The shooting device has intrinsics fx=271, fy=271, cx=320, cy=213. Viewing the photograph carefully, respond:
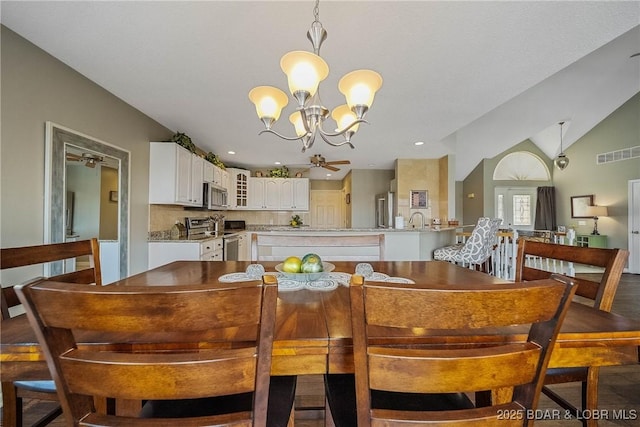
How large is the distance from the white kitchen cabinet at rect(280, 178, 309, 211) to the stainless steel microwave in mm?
1461

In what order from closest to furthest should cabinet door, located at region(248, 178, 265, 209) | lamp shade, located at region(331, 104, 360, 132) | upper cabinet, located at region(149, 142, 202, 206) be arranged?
lamp shade, located at region(331, 104, 360, 132) → upper cabinet, located at region(149, 142, 202, 206) → cabinet door, located at region(248, 178, 265, 209)

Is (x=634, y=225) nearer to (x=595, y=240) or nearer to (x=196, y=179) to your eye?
(x=595, y=240)

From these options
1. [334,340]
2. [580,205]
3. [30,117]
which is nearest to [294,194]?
[30,117]

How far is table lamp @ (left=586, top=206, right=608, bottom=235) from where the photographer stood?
20.3ft

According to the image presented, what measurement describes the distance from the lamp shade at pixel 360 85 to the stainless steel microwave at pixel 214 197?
11.1 ft

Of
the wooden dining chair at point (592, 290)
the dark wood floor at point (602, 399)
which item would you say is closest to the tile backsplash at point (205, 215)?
the dark wood floor at point (602, 399)

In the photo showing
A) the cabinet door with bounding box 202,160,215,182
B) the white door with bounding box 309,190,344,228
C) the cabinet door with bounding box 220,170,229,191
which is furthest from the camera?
the white door with bounding box 309,190,344,228

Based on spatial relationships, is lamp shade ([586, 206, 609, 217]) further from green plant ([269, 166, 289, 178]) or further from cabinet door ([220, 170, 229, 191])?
cabinet door ([220, 170, 229, 191])

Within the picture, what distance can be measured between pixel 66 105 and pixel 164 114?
1057mm

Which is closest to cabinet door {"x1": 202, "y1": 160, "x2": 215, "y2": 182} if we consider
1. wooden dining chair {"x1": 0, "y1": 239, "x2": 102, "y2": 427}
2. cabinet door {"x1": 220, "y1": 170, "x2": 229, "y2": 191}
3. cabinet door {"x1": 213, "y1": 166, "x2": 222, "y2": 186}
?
cabinet door {"x1": 213, "y1": 166, "x2": 222, "y2": 186}

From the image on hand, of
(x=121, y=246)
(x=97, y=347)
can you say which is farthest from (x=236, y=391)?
(x=121, y=246)

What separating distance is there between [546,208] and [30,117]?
10456 mm

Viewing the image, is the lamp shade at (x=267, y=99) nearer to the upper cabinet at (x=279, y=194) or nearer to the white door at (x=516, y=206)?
the upper cabinet at (x=279, y=194)

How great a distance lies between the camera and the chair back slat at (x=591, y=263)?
1054 mm
